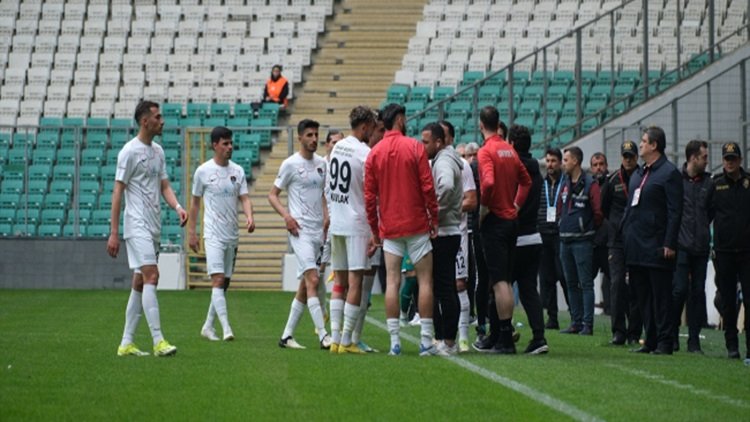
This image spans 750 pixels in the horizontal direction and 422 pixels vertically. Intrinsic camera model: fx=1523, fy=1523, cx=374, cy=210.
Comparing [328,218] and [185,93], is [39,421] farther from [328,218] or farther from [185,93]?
[185,93]

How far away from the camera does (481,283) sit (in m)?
14.2

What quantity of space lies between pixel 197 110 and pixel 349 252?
21366mm

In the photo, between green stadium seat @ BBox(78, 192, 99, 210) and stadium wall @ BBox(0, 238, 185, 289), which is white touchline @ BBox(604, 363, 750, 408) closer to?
stadium wall @ BBox(0, 238, 185, 289)

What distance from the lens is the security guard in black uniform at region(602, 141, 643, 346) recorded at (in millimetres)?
15234

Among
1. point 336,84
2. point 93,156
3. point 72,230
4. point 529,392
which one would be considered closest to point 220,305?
point 529,392

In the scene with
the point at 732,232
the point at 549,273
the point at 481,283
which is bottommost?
the point at 481,283

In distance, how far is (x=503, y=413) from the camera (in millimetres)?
8859

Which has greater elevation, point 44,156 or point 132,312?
point 44,156

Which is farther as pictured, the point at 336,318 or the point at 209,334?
the point at 209,334

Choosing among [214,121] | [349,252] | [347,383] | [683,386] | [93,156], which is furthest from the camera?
[214,121]

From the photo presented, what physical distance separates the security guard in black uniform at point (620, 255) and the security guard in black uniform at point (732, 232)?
1665 mm

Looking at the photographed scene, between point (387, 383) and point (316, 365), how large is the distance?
1559 millimetres

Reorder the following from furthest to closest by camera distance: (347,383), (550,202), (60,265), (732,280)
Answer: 1. (60,265)
2. (550,202)
3. (732,280)
4. (347,383)

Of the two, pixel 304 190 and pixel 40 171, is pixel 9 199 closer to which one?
pixel 40 171
